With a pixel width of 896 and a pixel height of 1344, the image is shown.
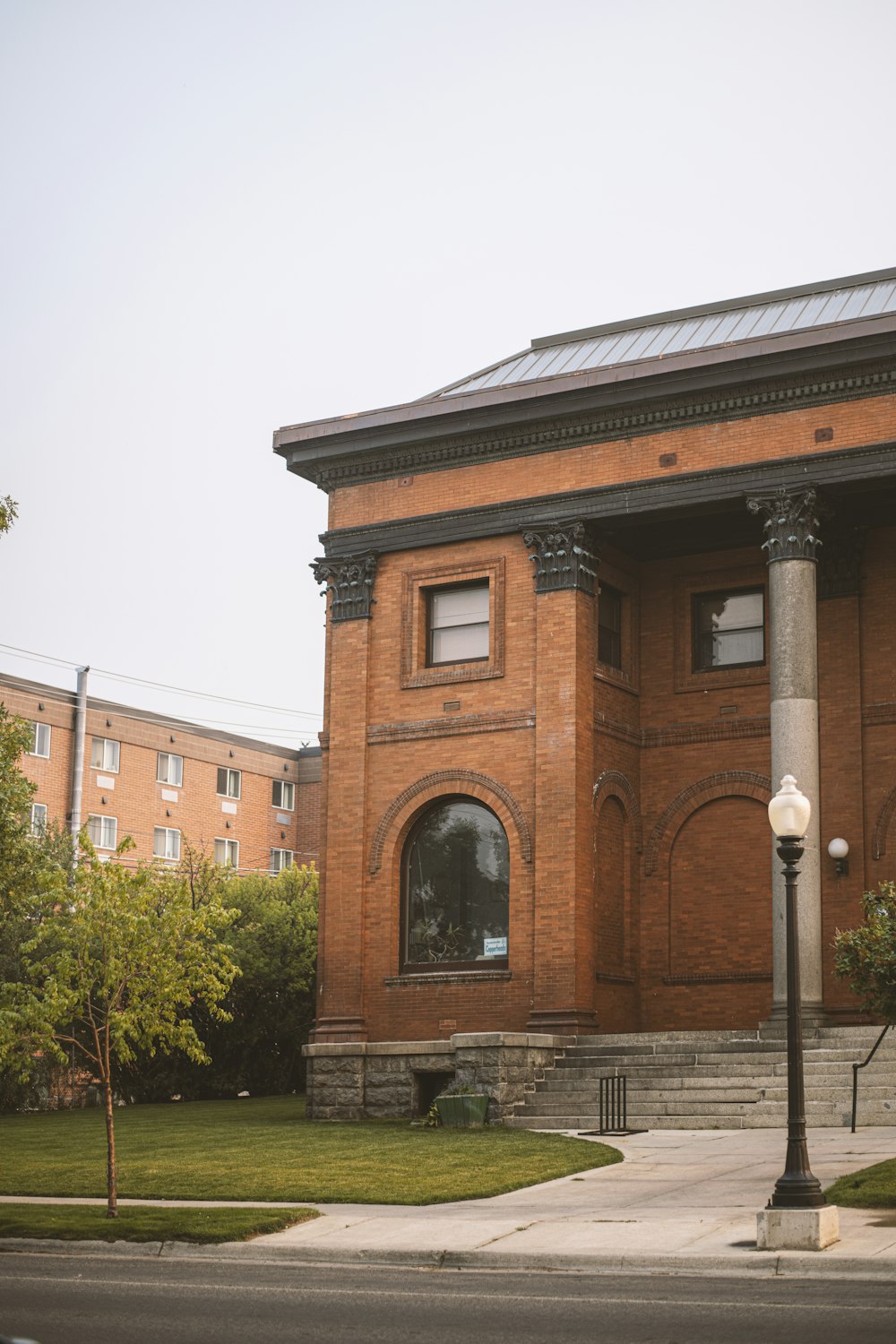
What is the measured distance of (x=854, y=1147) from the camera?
1997cm

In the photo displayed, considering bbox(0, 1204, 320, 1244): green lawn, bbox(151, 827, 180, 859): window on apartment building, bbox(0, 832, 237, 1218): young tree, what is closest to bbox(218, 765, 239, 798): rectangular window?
bbox(151, 827, 180, 859): window on apartment building

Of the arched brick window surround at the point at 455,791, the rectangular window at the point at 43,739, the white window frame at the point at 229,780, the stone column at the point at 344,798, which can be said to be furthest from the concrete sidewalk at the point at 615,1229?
the white window frame at the point at 229,780

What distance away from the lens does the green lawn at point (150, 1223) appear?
15.8 metres

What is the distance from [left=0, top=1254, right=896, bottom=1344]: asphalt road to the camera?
10688mm

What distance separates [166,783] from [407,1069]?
42403 millimetres

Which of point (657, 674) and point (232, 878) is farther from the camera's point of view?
point (232, 878)

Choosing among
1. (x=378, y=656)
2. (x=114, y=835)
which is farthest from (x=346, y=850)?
(x=114, y=835)

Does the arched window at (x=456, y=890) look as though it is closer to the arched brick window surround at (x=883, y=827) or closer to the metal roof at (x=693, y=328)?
the arched brick window surround at (x=883, y=827)

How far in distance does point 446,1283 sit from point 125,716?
55.4 metres

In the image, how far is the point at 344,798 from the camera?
31.5 metres

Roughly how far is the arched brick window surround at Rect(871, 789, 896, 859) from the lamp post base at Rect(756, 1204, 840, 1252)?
1610 cm

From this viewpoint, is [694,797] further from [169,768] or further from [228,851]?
A: [228,851]

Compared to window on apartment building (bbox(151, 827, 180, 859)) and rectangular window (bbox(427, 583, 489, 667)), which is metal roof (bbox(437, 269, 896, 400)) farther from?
window on apartment building (bbox(151, 827, 180, 859))

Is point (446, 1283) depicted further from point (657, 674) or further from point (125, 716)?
point (125, 716)
